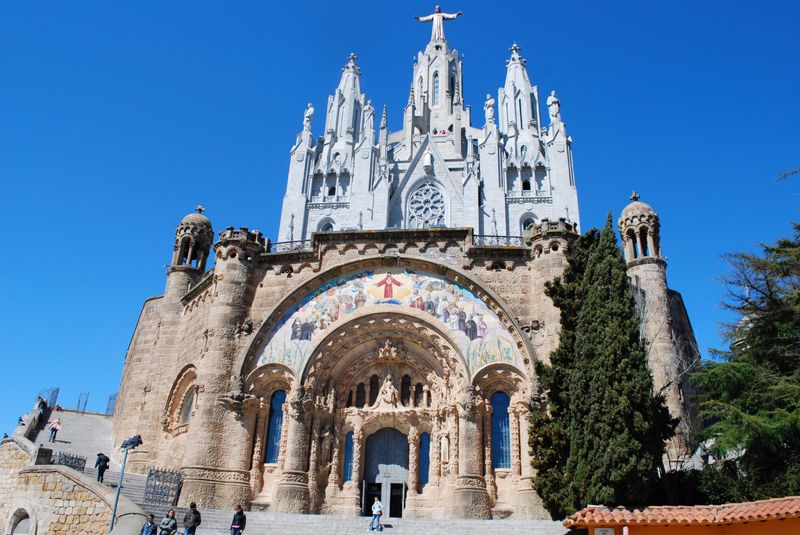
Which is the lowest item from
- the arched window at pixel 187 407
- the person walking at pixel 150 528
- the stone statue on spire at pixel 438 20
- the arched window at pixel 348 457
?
the person walking at pixel 150 528

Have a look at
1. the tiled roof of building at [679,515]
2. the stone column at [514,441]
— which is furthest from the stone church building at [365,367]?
the tiled roof of building at [679,515]

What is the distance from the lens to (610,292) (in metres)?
17.2

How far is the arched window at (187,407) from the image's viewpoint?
22.8 meters

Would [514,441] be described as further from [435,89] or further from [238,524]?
[435,89]

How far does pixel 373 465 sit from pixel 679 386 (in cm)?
1119

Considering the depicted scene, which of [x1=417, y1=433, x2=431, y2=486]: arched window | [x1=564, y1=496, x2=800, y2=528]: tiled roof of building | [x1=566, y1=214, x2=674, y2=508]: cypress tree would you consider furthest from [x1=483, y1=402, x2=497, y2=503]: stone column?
[x1=564, y1=496, x2=800, y2=528]: tiled roof of building

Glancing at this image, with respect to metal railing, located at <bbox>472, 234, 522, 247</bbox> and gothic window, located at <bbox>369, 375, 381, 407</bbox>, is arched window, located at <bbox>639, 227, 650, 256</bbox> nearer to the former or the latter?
metal railing, located at <bbox>472, 234, 522, 247</bbox>

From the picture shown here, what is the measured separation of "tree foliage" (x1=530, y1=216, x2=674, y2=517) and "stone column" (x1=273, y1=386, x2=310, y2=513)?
278 inches

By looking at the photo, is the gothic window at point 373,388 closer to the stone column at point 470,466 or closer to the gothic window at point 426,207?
the stone column at point 470,466

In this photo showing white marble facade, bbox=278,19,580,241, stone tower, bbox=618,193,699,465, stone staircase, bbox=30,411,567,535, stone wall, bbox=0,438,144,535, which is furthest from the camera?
white marble facade, bbox=278,19,580,241

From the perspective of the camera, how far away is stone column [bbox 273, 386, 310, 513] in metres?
19.4

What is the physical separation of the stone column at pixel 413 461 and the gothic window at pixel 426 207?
88.8 feet

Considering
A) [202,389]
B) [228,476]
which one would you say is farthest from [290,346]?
[228,476]

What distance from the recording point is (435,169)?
49375mm
